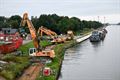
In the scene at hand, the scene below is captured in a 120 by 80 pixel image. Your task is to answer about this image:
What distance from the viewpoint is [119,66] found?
35938 mm

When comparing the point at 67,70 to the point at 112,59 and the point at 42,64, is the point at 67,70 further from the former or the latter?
the point at 112,59

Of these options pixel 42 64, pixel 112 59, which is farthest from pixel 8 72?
pixel 112 59

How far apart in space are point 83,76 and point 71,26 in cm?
5451

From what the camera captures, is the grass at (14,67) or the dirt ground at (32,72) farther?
the dirt ground at (32,72)

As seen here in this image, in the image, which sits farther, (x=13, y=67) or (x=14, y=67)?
(x=14, y=67)

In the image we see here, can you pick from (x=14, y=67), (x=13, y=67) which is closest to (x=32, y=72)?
(x=14, y=67)

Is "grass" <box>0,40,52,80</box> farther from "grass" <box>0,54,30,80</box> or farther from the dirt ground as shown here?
the dirt ground

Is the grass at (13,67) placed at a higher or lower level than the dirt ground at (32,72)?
higher

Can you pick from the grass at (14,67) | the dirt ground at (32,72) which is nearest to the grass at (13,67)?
the grass at (14,67)

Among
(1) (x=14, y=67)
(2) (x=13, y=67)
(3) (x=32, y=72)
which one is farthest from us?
(3) (x=32, y=72)

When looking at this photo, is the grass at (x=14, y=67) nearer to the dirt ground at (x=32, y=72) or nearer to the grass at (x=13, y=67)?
the grass at (x=13, y=67)

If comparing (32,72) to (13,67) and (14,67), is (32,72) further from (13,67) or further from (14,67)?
(13,67)

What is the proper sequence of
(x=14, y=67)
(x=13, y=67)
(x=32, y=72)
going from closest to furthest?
(x=13, y=67) < (x=14, y=67) < (x=32, y=72)

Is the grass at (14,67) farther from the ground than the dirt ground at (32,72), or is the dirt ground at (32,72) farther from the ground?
the grass at (14,67)
